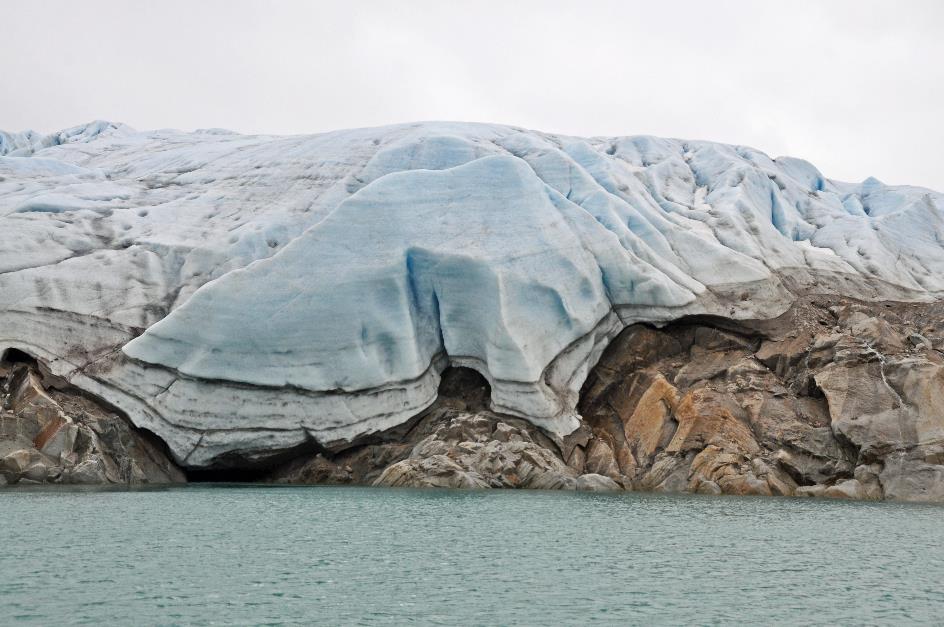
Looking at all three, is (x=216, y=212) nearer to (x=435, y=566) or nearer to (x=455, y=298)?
(x=455, y=298)

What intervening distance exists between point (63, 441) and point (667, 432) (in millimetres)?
12701

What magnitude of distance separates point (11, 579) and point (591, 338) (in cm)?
1523

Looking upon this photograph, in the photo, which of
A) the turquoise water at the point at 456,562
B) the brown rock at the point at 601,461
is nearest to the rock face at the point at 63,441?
the turquoise water at the point at 456,562

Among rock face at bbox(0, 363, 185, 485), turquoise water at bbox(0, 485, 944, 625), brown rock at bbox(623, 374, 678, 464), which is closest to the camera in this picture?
turquoise water at bbox(0, 485, 944, 625)

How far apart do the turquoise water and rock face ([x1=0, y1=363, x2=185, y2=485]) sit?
7.09 feet

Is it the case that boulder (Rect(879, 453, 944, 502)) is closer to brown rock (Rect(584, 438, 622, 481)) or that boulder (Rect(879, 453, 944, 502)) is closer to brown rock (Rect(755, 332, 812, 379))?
brown rock (Rect(755, 332, 812, 379))

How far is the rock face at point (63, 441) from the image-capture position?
17.8 metres

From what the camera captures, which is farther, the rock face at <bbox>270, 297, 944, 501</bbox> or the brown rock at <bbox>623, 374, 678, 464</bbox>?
the brown rock at <bbox>623, 374, 678, 464</bbox>

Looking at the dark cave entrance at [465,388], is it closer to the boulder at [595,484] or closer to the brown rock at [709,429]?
the boulder at [595,484]

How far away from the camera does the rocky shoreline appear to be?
59.6 ft

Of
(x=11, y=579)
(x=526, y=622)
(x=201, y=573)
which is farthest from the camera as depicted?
(x=201, y=573)

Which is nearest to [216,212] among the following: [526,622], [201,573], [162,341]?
[162,341]

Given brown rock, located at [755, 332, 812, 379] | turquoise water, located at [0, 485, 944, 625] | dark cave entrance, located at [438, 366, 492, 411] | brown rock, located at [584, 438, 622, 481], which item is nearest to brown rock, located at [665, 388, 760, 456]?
brown rock, located at [584, 438, 622, 481]

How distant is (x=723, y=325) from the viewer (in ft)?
74.1
